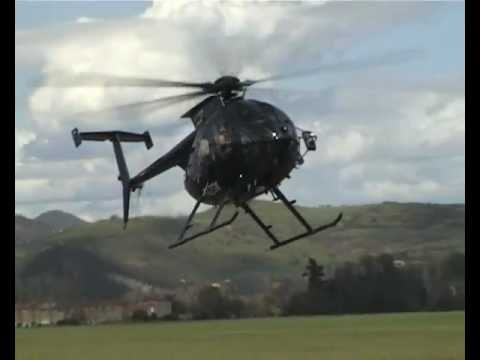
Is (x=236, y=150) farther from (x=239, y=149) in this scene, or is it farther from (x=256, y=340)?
(x=256, y=340)

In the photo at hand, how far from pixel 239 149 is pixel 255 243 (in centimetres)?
3360

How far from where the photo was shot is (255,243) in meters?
42.3

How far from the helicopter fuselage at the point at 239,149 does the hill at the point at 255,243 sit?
653 inches

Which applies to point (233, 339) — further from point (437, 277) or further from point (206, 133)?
point (437, 277)

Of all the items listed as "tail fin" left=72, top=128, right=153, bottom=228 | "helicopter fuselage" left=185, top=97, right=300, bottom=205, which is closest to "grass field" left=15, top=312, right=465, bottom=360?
"tail fin" left=72, top=128, right=153, bottom=228

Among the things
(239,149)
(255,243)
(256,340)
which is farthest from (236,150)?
(255,243)

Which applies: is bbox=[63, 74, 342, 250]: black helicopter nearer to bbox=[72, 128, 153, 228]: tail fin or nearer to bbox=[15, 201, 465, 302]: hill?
bbox=[72, 128, 153, 228]: tail fin

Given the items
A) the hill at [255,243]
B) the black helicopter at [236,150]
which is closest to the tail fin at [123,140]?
the black helicopter at [236,150]

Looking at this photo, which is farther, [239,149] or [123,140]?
[123,140]

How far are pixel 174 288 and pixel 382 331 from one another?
6411 millimetres

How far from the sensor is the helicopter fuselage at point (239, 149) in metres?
8.69

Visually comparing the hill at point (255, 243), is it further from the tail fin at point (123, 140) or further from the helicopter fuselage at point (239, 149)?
the helicopter fuselage at point (239, 149)

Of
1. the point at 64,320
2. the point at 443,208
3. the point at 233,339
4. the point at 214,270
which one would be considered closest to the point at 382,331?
the point at 233,339
